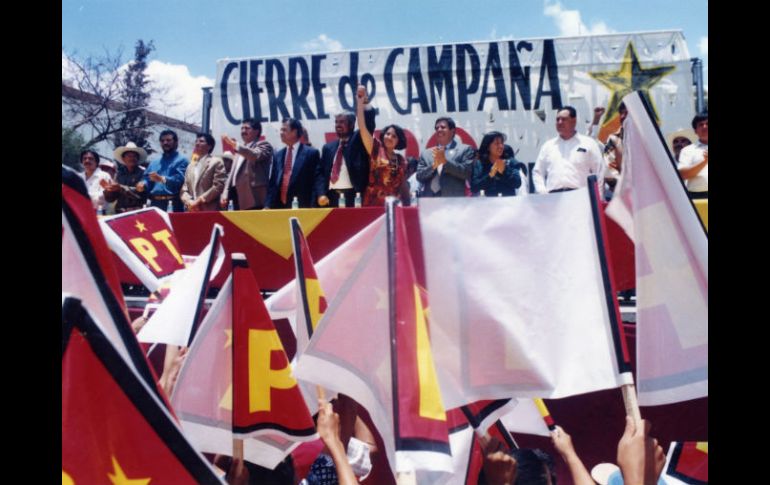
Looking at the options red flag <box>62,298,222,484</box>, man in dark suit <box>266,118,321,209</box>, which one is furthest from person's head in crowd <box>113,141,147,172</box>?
red flag <box>62,298,222,484</box>

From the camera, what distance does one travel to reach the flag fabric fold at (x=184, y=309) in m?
3.10

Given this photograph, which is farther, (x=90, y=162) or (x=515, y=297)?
(x=90, y=162)

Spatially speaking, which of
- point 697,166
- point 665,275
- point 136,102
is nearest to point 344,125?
point 697,166

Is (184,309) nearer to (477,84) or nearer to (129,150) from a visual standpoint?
(129,150)

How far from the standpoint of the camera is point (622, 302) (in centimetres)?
432

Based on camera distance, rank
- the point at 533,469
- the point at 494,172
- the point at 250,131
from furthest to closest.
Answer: the point at 250,131, the point at 494,172, the point at 533,469

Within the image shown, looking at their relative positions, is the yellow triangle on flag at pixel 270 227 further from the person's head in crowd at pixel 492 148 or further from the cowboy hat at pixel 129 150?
the cowboy hat at pixel 129 150

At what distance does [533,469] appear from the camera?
9.21ft

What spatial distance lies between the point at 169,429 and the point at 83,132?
2096cm

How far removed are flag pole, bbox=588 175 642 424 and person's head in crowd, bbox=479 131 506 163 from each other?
9.34 feet

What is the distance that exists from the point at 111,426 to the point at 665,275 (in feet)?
5.91

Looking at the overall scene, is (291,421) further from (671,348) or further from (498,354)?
(671,348)
